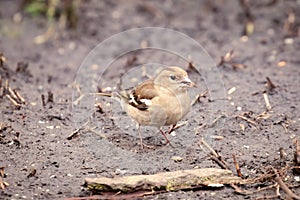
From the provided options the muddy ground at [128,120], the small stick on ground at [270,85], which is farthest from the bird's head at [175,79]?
the small stick on ground at [270,85]

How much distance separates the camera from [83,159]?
16.3 ft

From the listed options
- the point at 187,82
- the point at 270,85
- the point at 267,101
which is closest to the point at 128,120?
the point at 187,82

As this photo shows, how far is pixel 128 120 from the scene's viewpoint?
573 cm

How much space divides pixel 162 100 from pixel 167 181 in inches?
34.7

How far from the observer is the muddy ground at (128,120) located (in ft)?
15.7

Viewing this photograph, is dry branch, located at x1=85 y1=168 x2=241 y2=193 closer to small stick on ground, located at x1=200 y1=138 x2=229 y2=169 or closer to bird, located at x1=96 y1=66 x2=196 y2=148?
small stick on ground, located at x1=200 y1=138 x2=229 y2=169

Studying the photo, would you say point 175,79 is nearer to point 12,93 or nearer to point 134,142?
point 134,142

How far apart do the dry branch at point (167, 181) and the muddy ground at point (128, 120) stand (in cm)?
8

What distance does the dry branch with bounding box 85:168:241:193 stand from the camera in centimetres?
441

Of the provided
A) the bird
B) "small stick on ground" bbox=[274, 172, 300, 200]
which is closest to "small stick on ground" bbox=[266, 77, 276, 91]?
the bird

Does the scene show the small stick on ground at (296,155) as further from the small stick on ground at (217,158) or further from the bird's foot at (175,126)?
the bird's foot at (175,126)

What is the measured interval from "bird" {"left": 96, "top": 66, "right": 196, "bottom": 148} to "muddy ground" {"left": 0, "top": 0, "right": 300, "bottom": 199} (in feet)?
1.02

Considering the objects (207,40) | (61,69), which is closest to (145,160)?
(61,69)

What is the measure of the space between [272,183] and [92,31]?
15.2ft
